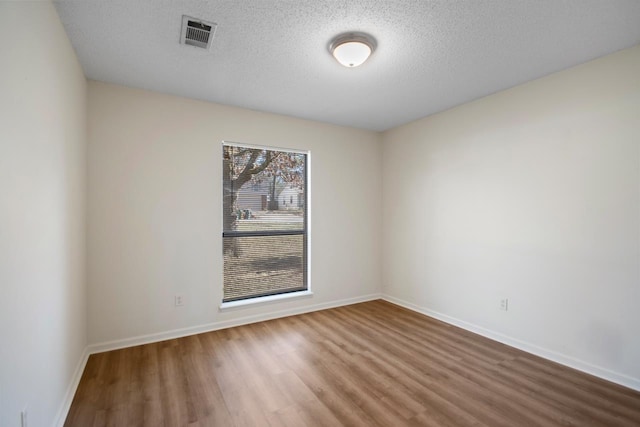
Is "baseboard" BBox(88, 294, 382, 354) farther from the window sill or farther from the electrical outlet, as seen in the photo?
the electrical outlet

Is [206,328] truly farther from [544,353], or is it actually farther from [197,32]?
[544,353]

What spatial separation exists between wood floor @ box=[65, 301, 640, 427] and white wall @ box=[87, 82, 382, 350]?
1.09 feet

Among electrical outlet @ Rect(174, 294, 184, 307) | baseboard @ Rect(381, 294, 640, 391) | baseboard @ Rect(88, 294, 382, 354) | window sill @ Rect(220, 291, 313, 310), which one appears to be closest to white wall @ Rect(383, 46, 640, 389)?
baseboard @ Rect(381, 294, 640, 391)

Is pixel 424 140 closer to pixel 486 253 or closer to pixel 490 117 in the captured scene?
pixel 490 117

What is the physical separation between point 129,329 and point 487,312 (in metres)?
3.73

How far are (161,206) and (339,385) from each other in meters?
2.44

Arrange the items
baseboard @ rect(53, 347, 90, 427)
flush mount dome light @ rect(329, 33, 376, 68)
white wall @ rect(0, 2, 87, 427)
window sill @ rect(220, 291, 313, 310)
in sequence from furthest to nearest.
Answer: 1. window sill @ rect(220, 291, 313, 310)
2. flush mount dome light @ rect(329, 33, 376, 68)
3. baseboard @ rect(53, 347, 90, 427)
4. white wall @ rect(0, 2, 87, 427)

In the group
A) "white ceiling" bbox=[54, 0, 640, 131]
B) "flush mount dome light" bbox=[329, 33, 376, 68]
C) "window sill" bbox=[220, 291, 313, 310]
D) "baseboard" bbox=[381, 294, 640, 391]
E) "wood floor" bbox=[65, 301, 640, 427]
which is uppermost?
"white ceiling" bbox=[54, 0, 640, 131]

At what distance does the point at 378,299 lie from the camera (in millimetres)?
4605

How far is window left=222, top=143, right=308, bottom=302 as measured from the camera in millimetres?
3600

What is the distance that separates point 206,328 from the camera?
3346mm

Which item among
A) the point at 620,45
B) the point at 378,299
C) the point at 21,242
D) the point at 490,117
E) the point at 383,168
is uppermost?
the point at 620,45

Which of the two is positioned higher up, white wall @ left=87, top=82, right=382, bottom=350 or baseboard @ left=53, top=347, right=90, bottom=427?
white wall @ left=87, top=82, right=382, bottom=350

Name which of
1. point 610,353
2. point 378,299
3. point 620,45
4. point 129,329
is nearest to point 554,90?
point 620,45
